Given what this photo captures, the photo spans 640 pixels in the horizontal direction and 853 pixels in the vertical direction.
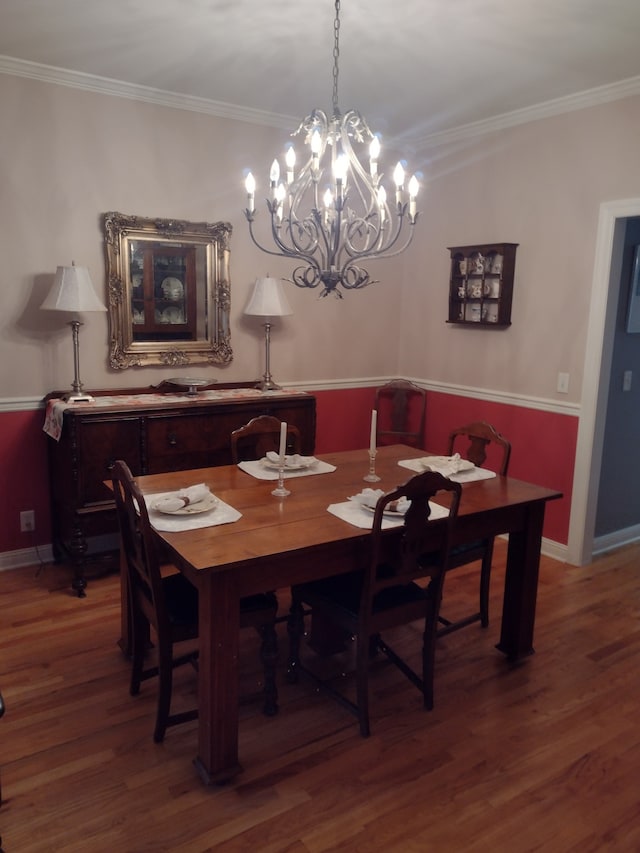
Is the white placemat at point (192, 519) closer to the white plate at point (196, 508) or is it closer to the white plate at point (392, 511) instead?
the white plate at point (196, 508)

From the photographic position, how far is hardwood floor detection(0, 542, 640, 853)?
6.31ft

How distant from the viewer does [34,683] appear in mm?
2613

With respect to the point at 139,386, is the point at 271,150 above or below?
above

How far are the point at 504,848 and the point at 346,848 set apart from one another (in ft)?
1.50

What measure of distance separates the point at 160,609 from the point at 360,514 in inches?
30.3

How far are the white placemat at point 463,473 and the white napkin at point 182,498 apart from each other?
1.01 metres

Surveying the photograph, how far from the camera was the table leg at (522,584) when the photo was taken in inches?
109

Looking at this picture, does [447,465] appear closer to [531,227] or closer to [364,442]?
[531,227]

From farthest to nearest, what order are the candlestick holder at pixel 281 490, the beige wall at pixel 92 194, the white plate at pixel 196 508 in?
the beige wall at pixel 92 194 → the candlestick holder at pixel 281 490 → the white plate at pixel 196 508

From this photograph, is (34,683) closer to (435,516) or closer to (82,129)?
(435,516)

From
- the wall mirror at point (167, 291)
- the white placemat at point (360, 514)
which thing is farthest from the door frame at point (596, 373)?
the wall mirror at point (167, 291)

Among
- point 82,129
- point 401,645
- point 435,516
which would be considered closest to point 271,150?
point 82,129

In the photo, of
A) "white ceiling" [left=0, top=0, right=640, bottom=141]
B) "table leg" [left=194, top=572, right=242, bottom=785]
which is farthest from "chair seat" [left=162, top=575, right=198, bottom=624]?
"white ceiling" [left=0, top=0, right=640, bottom=141]

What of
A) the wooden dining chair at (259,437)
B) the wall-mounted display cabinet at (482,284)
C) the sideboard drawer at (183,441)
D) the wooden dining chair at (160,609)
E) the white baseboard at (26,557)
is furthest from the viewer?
the wall-mounted display cabinet at (482,284)
